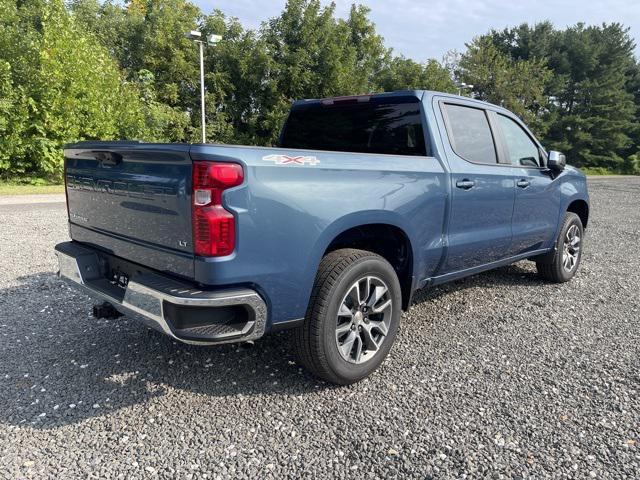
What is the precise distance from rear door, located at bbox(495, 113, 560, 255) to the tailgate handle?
3.17 m

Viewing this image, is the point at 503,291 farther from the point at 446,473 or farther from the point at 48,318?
the point at 48,318

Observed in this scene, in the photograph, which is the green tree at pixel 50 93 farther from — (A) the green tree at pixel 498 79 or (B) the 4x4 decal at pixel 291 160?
(A) the green tree at pixel 498 79

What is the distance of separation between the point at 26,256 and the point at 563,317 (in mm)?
6158

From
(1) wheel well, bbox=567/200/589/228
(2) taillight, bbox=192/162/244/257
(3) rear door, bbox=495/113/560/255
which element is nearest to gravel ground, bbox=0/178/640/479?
(3) rear door, bbox=495/113/560/255

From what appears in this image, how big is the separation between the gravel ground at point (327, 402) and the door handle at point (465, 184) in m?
1.17

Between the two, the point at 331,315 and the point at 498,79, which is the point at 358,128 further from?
the point at 498,79

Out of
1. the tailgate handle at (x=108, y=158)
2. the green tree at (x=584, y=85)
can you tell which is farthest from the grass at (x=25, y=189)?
the green tree at (x=584, y=85)

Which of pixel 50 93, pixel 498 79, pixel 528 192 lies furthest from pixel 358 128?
pixel 498 79

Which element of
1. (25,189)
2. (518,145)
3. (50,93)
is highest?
(50,93)

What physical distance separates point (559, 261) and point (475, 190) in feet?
6.79

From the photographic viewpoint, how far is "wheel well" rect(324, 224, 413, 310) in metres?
3.13

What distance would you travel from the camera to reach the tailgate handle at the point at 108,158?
9.11 ft

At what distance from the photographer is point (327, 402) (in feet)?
9.33

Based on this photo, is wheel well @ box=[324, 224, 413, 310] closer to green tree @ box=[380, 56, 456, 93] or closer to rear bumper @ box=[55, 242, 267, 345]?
rear bumper @ box=[55, 242, 267, 345]
